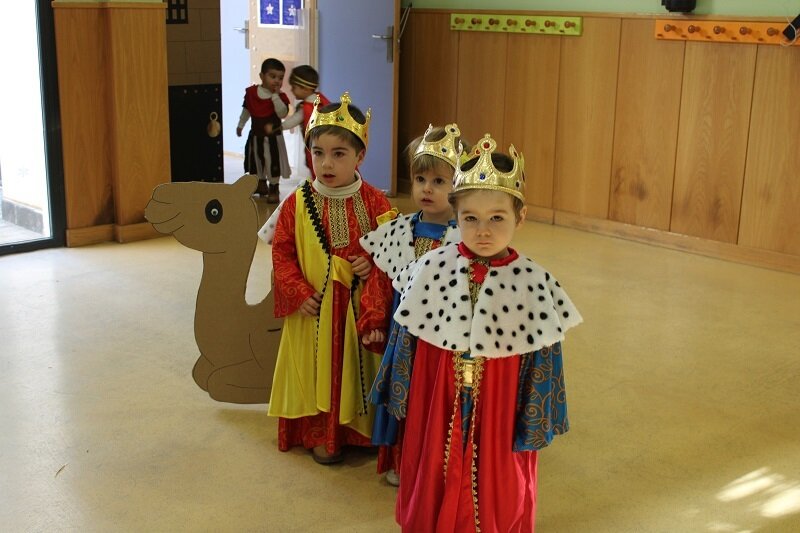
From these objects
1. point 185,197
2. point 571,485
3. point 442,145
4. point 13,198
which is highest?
point 442,145

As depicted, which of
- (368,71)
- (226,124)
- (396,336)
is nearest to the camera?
(396,336)

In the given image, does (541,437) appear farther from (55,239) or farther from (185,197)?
(55,239)

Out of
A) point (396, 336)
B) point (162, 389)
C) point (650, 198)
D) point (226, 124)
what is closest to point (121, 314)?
point (162, 389)

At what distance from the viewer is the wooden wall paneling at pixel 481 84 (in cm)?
652

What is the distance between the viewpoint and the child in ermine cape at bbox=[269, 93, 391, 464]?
2.83 m

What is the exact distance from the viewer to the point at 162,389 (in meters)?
3.60

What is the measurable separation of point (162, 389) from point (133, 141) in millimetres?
2434

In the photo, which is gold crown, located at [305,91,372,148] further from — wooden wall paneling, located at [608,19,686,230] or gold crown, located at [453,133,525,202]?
wooden wall paneling, located at [608,19,686,230]

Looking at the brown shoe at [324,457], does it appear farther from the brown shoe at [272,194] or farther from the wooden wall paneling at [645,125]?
the brown shoe at [272,194]

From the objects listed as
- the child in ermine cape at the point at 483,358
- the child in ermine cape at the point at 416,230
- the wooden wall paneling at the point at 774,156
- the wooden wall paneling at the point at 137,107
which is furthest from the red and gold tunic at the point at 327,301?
the wooden wall paneling at the point at 774,156

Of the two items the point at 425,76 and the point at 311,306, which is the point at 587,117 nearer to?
the point at 425,76

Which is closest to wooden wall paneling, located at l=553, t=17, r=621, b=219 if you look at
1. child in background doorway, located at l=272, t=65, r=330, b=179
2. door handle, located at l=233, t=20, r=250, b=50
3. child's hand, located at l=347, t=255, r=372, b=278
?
child in background doorway, located at l=272, t=65, r=330, b=179

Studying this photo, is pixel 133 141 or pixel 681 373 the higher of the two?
pixel 133 141

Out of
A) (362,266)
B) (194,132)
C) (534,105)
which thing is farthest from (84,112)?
(362,266)
